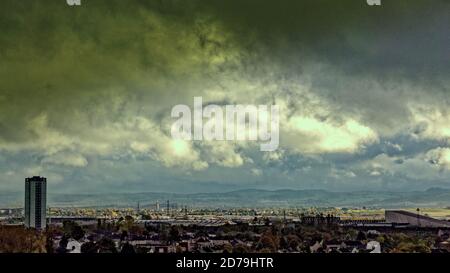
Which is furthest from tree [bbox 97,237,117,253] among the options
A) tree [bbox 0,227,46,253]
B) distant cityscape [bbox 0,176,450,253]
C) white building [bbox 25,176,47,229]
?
white building [bbox 25,176,47,229]

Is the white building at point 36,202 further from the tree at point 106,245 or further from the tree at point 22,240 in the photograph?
the tree at point 106,245

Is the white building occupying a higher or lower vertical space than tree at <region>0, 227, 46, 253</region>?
higher

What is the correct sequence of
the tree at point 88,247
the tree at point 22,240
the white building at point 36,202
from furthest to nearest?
the white building at point 36,202 < the tree at point 88,247 < the tree at point 22,240

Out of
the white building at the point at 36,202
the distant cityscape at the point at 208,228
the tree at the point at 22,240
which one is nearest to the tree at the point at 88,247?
the distant cityscape at the point at 208,228

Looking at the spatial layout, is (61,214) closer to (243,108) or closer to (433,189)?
(243,108)

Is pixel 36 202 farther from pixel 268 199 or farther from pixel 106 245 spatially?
pixel 268 199

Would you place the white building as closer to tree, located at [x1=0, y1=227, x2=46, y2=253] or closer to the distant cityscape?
the distant cityscape
